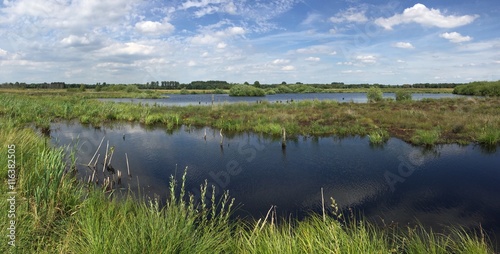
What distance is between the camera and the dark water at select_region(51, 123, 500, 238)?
33.2 ft

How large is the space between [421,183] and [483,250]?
846 cm

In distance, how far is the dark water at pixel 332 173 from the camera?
1011 centimetres

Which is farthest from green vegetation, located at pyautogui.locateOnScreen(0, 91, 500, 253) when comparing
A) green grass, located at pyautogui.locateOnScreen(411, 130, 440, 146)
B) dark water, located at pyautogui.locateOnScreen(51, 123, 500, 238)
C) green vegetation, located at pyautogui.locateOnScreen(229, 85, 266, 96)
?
green vegetation, located at pyautogui.locateOnScreen(229, 85, 266, 96)

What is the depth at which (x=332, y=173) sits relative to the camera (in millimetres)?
13891

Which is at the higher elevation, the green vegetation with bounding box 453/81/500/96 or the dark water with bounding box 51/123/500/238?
the green vegetation with bounding box 453/81/500/96

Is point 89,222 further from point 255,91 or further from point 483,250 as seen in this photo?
point 255,91

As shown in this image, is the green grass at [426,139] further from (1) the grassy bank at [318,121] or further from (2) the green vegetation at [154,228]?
(2) the green vegetation at [154,228]

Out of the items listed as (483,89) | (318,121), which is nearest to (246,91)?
(318,121)

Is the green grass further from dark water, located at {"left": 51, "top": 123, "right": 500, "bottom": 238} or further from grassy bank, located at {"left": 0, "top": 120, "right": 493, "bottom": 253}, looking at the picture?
grassy bank, located at {"left": 0, "top": 120, "right": 493, "bottom": 253}

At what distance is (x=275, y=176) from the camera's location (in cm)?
1355

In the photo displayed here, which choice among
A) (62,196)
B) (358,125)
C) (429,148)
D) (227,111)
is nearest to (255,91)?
(227,111)

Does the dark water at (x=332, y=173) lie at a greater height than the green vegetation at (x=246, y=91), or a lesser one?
lesser

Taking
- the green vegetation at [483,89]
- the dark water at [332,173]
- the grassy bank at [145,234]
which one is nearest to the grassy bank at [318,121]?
the dark water at [332,173]

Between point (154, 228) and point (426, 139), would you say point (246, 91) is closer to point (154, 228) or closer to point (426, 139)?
point (426, 139)
